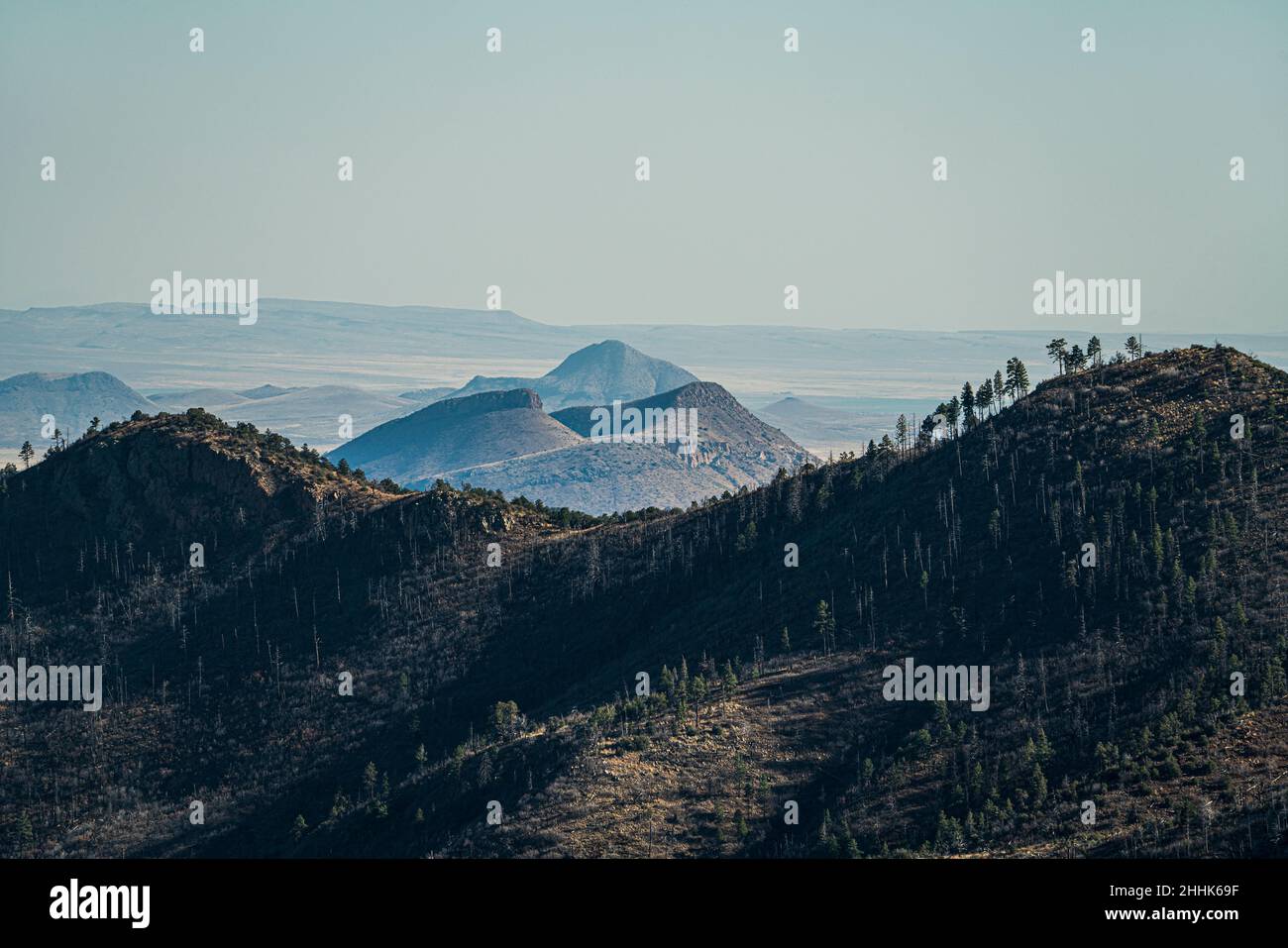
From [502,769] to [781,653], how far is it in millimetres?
37070

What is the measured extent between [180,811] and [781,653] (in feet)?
231

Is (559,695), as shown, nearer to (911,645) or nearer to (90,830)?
(911,645)

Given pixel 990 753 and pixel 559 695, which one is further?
pixel 559 695

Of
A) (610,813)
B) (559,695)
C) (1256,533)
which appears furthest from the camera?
(559,695)

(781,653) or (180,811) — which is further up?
(781,653)

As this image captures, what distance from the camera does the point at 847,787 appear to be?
159m
